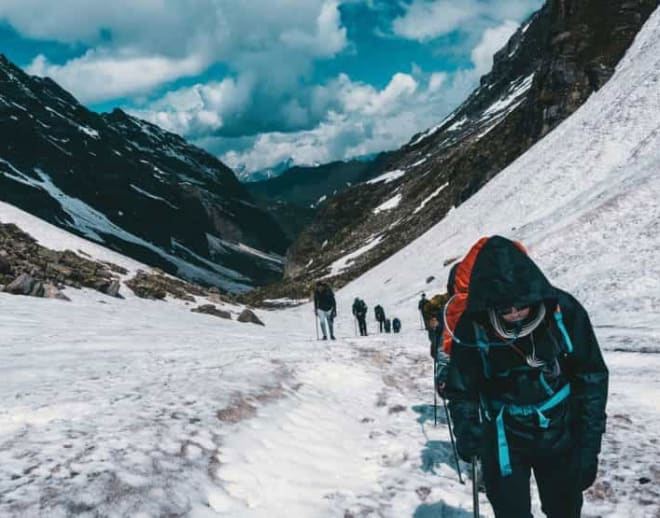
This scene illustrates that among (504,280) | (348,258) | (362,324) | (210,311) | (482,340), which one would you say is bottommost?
(482,340)

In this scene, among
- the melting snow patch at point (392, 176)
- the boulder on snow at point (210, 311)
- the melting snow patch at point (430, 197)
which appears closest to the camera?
the boulder on snow at point (210, 311)

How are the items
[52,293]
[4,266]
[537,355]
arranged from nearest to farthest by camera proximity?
[537,355]
[52,293]
[4,266]

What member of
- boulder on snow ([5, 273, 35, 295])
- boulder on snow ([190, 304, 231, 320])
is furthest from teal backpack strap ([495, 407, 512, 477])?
boulder on snow ([190, 304, 231, 320])

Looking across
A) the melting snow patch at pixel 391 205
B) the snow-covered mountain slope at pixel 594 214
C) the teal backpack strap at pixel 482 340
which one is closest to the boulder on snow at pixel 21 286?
the snow-covered mountain slope at pixel 594 214

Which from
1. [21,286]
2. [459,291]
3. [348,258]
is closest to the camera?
[459,291]

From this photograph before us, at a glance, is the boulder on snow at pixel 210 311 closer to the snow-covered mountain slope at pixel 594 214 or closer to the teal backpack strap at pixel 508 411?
the snow-covered mountain slope at pixel 594 214

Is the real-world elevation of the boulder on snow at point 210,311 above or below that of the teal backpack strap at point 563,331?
above

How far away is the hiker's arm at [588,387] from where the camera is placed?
4.11 metres

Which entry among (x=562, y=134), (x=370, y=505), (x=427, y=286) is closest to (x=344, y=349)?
(x=370, y=505)

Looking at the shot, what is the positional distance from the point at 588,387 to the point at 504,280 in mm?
1044

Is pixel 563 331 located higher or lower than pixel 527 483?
higher

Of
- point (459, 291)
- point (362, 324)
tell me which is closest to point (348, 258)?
point (362, 324)

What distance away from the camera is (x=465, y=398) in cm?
437

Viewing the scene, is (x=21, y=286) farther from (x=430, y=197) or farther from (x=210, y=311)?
(x=430, y=197)
